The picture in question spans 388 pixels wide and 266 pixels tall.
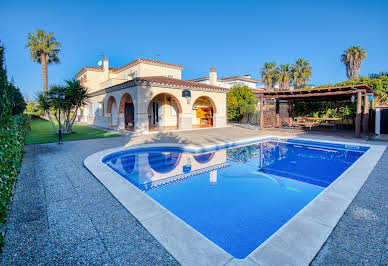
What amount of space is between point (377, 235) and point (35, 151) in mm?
11958

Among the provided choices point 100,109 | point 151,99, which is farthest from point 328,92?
point 100,109

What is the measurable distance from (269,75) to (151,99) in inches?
906

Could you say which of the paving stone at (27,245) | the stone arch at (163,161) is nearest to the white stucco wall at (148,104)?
the stone arch at (163,161)

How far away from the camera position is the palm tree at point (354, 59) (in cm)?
3067

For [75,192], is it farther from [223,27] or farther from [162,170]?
[223,27]

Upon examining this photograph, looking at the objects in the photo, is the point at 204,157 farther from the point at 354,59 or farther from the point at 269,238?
the point at 354,59

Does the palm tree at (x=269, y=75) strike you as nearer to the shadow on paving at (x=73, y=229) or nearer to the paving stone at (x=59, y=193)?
the shadow on paving at (x=73, y=229)

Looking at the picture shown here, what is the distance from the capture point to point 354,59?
1219 inches

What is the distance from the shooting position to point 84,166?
7.02 metres

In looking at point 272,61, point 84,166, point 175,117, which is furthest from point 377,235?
point 272,61

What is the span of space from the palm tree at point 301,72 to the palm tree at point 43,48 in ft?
118

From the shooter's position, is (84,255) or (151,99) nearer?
(84,255)

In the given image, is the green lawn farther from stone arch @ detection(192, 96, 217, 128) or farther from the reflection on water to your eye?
stone arch @ detection(192, 96, 217, 128)

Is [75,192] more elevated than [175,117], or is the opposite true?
[175,117]
